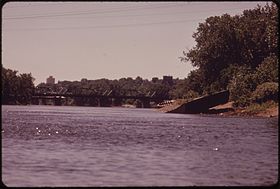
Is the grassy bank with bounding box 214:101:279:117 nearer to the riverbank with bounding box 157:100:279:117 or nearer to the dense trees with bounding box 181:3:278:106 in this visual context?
the riverbank with bounding box 157:100:279:117

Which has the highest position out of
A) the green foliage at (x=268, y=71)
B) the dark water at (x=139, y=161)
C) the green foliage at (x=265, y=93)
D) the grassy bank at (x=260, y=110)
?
the green foliage at (x=268, y=71)

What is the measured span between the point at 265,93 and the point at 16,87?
8053cm

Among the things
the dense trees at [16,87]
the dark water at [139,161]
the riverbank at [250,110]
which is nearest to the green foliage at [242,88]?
the riverbank at [250,110]

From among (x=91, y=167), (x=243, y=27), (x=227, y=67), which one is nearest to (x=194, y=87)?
(x=227, y=67)

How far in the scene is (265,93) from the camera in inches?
2958

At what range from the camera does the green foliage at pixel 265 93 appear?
73.8 meters

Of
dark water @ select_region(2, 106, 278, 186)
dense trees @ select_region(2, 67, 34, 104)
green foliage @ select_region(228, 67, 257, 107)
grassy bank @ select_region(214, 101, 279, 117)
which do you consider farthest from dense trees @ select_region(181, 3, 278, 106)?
dark water @ select_region(2, 106, 278, 186)

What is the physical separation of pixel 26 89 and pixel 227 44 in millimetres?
71883

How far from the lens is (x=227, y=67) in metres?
98.6

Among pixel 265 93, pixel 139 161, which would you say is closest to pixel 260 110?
pixel 265 93

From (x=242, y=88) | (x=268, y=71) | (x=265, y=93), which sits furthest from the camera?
(x=242, y=88)

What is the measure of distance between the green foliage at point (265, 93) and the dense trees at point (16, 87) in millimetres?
72862

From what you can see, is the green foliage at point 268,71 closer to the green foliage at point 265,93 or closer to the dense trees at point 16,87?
the green foliage at point 265,93

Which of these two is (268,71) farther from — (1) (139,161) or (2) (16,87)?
(2) (16,87)
